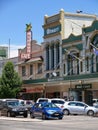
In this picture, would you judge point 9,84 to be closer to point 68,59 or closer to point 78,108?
point 68,59

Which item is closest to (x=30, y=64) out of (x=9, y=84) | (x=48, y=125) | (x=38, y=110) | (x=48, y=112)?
(x=9, y=84)

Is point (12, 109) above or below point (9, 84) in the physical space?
below

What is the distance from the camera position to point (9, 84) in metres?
70.6

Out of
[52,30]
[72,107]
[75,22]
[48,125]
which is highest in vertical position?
[75,22]

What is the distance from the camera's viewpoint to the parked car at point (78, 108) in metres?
42.2

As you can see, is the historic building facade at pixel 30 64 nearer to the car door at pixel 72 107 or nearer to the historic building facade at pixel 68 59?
the historic building facade at pixel 68 59

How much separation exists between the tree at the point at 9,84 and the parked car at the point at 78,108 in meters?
27.1

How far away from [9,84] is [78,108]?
29.3 metres

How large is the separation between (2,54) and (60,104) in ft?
181

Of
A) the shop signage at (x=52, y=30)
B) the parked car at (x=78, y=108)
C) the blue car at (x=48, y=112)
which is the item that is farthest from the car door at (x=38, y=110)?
the shop signage at (x=52, y=30)

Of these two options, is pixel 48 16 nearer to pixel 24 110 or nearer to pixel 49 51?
pixel 49 51

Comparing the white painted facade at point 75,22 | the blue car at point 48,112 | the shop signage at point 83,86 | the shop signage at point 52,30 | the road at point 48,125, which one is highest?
the white painted facade at point 75,22

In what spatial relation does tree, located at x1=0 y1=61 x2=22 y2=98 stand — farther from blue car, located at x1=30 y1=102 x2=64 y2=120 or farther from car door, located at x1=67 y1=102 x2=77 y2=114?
blue car, located at x1=30 y1=102 x2=64 y2=120

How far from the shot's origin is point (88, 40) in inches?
2323
